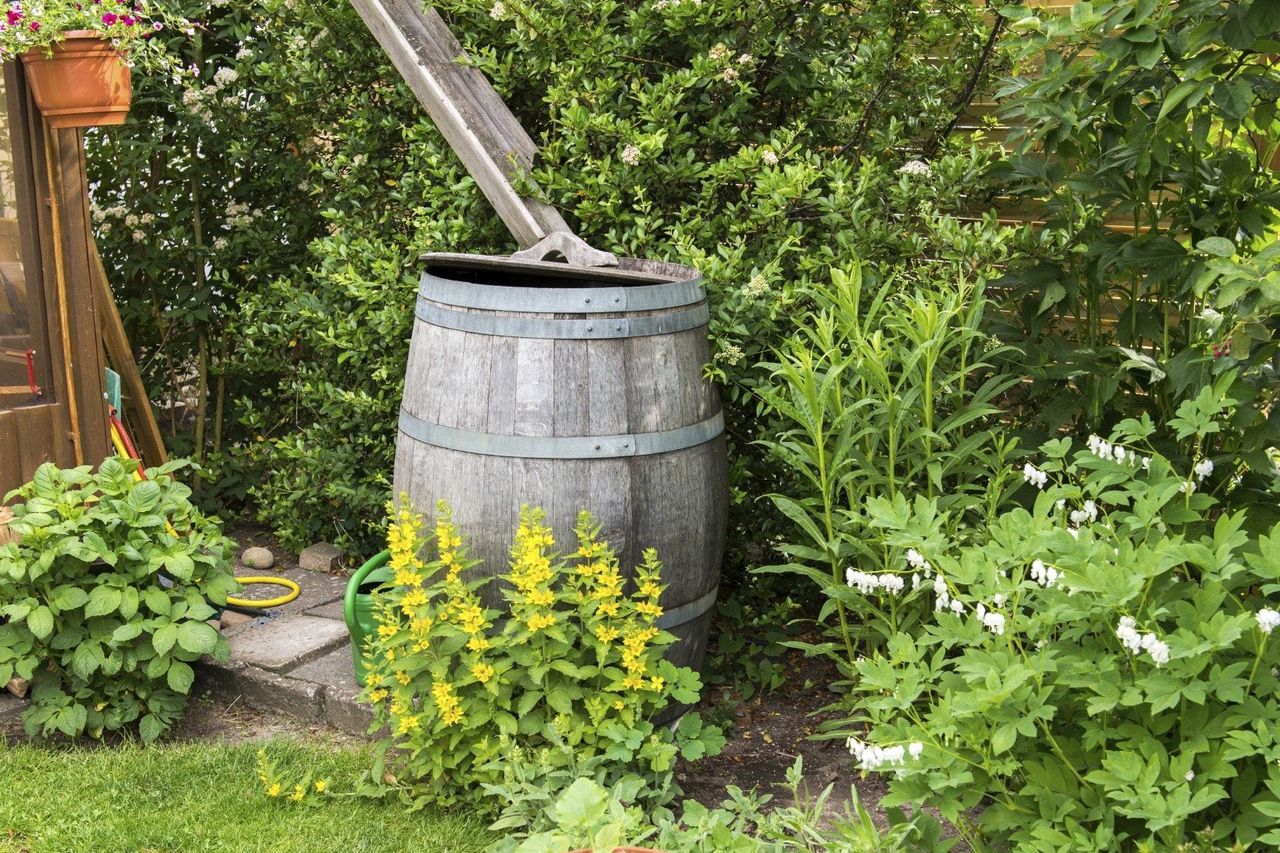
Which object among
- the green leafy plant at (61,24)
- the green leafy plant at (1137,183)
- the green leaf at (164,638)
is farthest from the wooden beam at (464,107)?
the green leaf at (164,638)

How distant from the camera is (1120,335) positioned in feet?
10.2

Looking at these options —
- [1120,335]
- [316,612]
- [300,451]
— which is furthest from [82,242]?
[1120,335]

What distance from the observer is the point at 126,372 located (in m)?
4.05

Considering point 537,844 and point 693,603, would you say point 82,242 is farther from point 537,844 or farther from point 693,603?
point 537,844

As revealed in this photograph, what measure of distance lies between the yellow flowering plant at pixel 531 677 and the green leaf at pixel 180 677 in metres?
0.61

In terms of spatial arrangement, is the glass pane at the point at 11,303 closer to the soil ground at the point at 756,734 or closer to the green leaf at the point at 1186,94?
the soil ground at the point at 756,734

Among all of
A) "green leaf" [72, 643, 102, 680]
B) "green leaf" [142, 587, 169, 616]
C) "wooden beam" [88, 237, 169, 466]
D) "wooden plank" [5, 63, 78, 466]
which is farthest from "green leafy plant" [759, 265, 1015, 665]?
"wooden beam" [88, 237, 169, 466]

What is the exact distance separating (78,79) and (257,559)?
1.71 m

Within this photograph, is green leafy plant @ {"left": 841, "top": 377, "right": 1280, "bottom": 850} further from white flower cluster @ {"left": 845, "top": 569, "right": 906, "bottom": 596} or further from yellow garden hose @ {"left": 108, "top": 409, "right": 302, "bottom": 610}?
yellow garden hose @ {"left": 108, "top": 409, "right": 302, "bottom": 610}

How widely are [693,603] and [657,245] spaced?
3.21 feet

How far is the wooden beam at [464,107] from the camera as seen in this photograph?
11.2ft

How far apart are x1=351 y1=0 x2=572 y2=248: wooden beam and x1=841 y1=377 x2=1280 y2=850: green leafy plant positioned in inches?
60.9

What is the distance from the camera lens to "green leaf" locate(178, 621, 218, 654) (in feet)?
10.3

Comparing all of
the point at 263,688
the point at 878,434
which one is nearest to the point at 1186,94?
the point at 878,434
